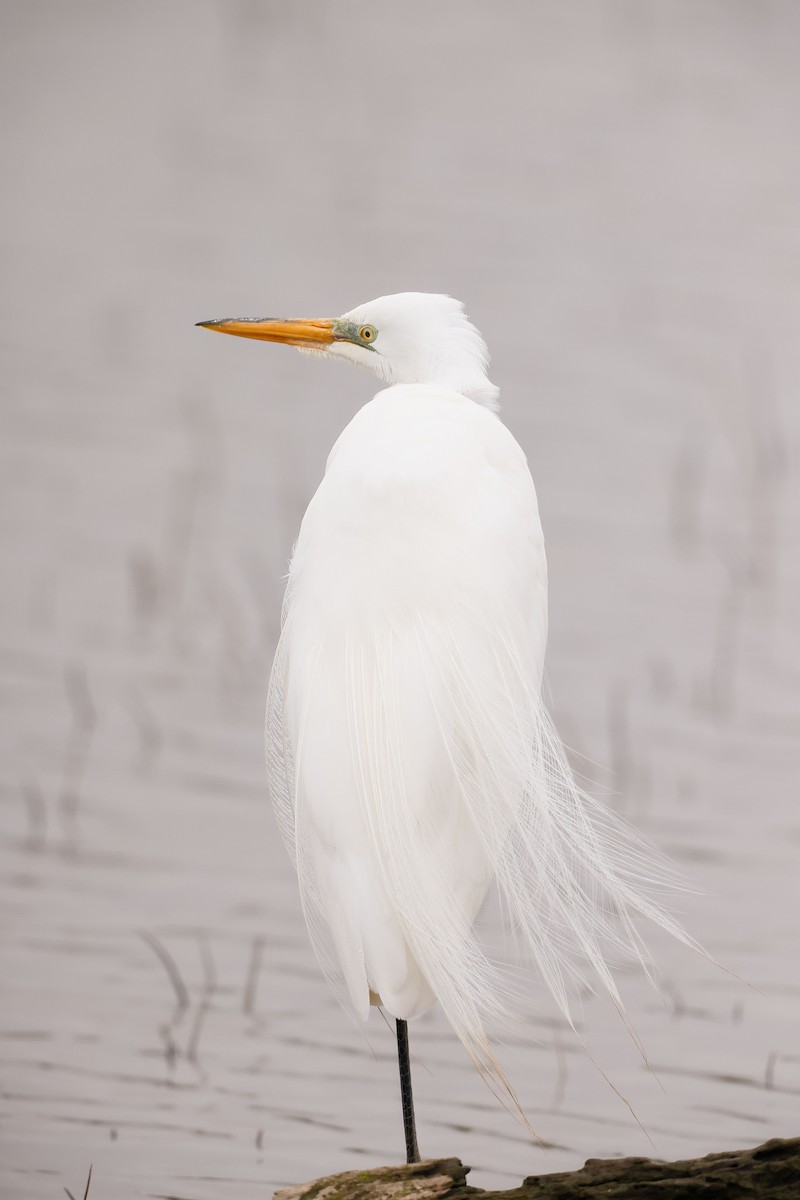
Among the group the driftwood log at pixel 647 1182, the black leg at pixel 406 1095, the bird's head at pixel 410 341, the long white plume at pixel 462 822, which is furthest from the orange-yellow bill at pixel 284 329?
the driftwood log at pixel 647 1182

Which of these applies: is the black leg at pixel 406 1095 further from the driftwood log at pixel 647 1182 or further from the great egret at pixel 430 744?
the driftwood log at pixel 647 1182

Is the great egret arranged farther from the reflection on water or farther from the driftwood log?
the reflection on water

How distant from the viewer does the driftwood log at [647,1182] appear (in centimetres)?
122

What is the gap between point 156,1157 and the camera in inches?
81.9

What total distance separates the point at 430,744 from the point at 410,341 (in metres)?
0.52

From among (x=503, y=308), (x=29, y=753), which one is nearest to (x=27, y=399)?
(x=29, y=753)

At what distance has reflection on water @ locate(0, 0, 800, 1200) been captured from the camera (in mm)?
2174

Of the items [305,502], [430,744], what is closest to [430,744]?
[430,744]

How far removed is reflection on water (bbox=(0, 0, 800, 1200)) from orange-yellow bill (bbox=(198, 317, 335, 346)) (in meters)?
1.00

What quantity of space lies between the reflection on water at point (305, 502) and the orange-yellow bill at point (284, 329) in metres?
1.00

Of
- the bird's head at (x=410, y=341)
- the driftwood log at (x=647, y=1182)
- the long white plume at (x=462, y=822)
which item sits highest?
the bird's head at (x=410, y=341)

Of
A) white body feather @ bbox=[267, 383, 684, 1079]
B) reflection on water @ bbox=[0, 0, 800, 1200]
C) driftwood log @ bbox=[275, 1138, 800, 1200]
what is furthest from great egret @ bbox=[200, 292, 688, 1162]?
reflection on water @ bbox=[0, 0, 800, 1200]

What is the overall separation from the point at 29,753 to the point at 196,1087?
723 millimetres

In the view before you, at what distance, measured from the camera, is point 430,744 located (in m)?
1.43
